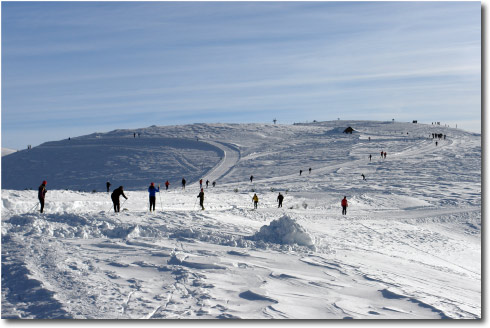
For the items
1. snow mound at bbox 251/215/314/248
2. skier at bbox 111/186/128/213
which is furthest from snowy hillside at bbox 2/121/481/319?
skier at bbox 111/186/128/213

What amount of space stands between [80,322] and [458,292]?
8.89 meters

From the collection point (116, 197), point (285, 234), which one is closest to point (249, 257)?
point (285, 234)

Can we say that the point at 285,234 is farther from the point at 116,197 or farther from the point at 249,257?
the point at 116,197

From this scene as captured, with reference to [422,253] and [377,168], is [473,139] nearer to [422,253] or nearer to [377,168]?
[377,168]

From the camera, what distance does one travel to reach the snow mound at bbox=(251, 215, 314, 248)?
14273mm

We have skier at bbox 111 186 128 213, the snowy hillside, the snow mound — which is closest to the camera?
the snowy hillside

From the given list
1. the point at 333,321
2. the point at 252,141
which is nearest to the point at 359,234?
the point at 333,321

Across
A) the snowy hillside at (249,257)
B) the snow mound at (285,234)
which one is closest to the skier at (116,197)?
the snowy hillside at (249,257)

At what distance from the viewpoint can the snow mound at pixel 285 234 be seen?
1427 centimetres

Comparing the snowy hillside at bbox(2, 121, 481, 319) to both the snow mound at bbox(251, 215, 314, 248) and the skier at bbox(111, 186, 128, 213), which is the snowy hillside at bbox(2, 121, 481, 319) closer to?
the snow mound at bbox(251, 215, 314, 248)

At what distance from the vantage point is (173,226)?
1527 cm

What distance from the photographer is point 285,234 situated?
47.4ft

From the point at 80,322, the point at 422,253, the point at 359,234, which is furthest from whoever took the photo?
the point at 359,234

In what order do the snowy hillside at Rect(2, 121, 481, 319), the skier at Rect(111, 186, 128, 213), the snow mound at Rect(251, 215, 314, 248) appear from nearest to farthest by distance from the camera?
the snowy hillside at Rect(2, 121, 481, 319)
the snow mound at Rect(251, 215, 314, 248)
the skier at Rect(111, 186, 128, 213)
